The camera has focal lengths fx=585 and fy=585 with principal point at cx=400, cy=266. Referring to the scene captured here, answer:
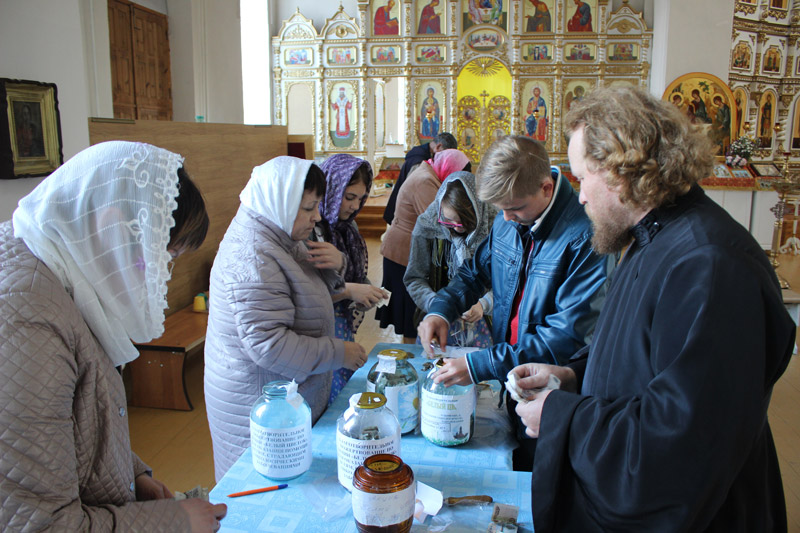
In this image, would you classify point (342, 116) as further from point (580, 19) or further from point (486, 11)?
point (580, 19)

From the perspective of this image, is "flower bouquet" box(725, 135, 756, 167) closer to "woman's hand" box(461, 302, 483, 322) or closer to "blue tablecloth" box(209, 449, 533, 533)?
"woman's hand" box(461, 302, 483, 322)

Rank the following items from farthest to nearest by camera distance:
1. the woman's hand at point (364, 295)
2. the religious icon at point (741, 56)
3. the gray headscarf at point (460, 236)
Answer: the religious icon at point (741, 56) < the gray headscarf at point (460, 236) < the woman's hand at point (364, 295)

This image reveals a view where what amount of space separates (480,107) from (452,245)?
10.8 metres

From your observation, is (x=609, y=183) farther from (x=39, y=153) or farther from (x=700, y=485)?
(x=39, y=153)

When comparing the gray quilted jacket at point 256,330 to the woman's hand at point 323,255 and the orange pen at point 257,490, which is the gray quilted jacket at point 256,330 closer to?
the woman's hand at point 323,255

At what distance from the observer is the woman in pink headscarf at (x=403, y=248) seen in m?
3.60

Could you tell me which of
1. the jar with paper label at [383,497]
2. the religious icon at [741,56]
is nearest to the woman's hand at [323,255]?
the jar with paper label at [383,497]

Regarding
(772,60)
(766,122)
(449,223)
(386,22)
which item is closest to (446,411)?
(449,223)

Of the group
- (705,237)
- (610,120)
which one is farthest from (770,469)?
(610,120)

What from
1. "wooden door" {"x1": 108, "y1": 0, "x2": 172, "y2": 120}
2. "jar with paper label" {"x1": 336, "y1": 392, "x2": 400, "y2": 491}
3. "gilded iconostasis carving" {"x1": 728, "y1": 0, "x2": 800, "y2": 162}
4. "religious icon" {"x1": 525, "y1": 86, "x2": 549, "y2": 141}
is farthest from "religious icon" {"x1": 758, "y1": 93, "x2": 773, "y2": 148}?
"jar with paper label" {"x1": 336, "y1": 392, "x2": 400, "y2": 491}

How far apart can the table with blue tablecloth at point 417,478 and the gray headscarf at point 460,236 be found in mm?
1263

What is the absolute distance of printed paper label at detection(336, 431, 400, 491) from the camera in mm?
1333

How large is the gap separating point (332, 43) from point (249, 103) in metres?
2.27

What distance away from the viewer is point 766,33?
38.9 ft
